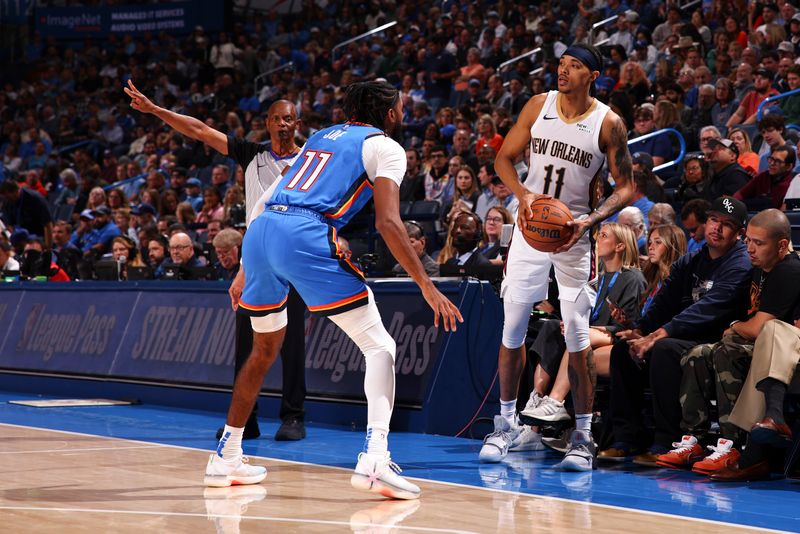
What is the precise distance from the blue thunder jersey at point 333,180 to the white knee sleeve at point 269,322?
0.55 meters

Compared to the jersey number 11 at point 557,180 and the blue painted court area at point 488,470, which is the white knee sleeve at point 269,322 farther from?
the jersey number 11 at point 557,180

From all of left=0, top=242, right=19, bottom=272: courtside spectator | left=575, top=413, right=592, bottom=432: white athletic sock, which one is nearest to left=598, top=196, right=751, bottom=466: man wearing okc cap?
left=575, top=413, right=592, bottom=432: white athletic sock

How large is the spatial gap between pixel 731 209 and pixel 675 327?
828 millimetres

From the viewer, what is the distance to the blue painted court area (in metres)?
5.41

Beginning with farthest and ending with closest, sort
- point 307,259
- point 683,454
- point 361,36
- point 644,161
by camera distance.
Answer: point 361,36, point 644,161, point 683,454, point 307,259

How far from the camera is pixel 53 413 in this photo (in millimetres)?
9242

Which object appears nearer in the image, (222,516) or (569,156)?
(222,516)

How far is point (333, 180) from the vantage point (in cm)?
546

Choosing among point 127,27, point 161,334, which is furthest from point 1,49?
point 161,334

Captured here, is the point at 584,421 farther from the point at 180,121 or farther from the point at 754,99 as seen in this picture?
the point at 754,99

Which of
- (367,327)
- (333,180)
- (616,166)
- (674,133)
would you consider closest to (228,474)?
(367,327)

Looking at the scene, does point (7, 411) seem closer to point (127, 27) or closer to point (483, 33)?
point (483, 33)

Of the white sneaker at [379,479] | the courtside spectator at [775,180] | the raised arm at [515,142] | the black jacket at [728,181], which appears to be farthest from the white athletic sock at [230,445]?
the black jacket at [728,181]

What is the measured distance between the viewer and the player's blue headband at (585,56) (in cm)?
668
